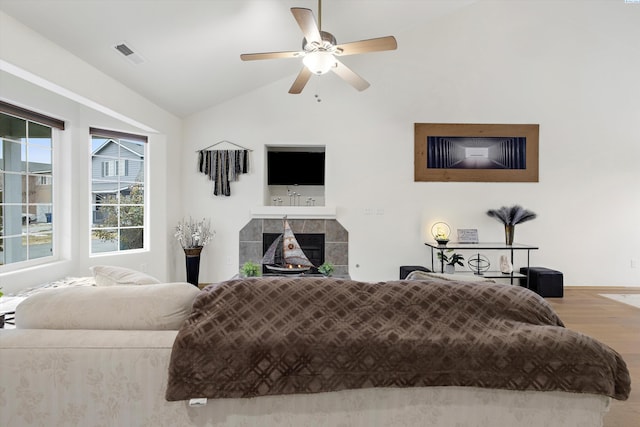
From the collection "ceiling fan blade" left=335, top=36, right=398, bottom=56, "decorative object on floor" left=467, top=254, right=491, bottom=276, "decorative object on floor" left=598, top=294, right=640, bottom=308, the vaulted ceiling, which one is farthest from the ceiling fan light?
"decorative object on floor" left=598, top=294, right=640, bottom=308

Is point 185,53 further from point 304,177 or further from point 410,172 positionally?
point 410,172

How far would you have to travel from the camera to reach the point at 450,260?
4879 mm

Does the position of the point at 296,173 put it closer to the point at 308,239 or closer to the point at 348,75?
the point at 308,239

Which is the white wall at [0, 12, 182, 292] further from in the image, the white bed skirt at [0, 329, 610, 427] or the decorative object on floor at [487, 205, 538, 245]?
the decorative object on floor at [487, 205, 538, 245]

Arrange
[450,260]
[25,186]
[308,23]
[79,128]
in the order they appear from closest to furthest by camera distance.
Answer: [308,23], [25,186], [79,128], [450,260]

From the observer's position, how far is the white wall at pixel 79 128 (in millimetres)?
2646

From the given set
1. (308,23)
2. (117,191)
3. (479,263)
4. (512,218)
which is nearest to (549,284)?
(479,263)

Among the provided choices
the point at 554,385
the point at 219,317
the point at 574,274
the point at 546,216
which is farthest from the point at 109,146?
the point at 574,274

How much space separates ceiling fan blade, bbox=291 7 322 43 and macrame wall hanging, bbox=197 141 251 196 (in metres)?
2.79

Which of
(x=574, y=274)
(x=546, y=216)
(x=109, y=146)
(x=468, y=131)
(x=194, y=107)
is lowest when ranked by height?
(x=574, y=274)

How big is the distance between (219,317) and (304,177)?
4058mm

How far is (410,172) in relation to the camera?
5.23 m

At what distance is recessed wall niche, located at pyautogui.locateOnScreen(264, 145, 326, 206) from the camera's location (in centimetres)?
529

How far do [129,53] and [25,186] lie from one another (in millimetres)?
1778
